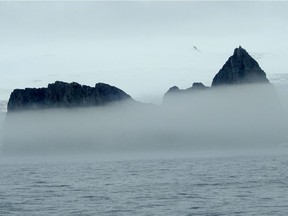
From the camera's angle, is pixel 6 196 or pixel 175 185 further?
pixel 175 185

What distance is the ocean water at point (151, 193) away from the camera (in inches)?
3600

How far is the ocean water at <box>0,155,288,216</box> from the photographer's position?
91.4 meters

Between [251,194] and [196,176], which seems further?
[196,176]

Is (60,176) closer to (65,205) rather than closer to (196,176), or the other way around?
(196,176)

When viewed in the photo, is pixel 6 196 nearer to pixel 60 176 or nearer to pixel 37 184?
pixel 37 184

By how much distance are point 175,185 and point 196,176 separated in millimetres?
16934

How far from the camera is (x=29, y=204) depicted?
98.6 m

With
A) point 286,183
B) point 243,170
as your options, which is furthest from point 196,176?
point 286,183

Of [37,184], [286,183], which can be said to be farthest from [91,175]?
[286,183]

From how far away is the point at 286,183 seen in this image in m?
113

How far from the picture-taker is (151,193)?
106062mm

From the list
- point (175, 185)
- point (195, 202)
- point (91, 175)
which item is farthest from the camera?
point (91, 175)

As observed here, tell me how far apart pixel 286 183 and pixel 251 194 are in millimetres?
12707

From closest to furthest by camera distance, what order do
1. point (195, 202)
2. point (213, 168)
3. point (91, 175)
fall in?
1. point (195, 202)
2. point (91, 175)
3. point (213, 168)
